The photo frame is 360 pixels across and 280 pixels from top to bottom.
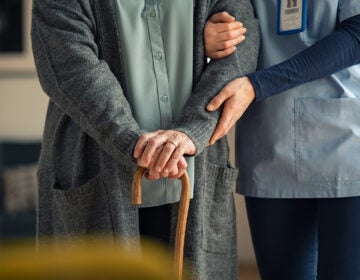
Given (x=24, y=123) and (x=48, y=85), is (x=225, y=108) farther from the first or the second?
(x=24, y=123)

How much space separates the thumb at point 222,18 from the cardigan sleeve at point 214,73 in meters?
0.02

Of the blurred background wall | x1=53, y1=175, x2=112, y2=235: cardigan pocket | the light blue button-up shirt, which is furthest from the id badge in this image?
the blurred background wall

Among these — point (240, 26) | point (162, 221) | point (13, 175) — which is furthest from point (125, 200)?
point (13, 175)

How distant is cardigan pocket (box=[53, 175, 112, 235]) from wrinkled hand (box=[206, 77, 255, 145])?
291mm

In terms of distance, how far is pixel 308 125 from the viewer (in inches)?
60.8

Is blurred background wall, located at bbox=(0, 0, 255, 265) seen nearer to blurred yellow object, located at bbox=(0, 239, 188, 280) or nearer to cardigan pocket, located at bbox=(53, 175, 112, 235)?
cardigan pocket, located at bbox=(53, 175, 112, 235)

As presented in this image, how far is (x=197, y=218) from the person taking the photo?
146 cm

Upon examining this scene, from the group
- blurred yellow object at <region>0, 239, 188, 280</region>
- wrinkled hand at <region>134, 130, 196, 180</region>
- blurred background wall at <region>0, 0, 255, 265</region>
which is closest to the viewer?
blurred yellow object at <region>0, 239, 188, 280</region>

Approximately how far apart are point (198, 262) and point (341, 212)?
0.37 meters

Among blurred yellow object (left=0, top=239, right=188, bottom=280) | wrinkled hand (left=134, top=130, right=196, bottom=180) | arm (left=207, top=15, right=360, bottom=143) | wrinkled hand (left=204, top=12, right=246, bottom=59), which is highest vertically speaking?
wrinkled hand (left=204, top=12, right=246, bottom=59)

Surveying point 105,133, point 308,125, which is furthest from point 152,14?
point 308,125

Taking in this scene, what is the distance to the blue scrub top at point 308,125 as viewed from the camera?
1.52 metres

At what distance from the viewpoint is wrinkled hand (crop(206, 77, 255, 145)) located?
4.68ft

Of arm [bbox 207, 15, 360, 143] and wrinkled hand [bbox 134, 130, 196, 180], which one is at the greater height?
arm [bbox 207, 15, 360, 143]
